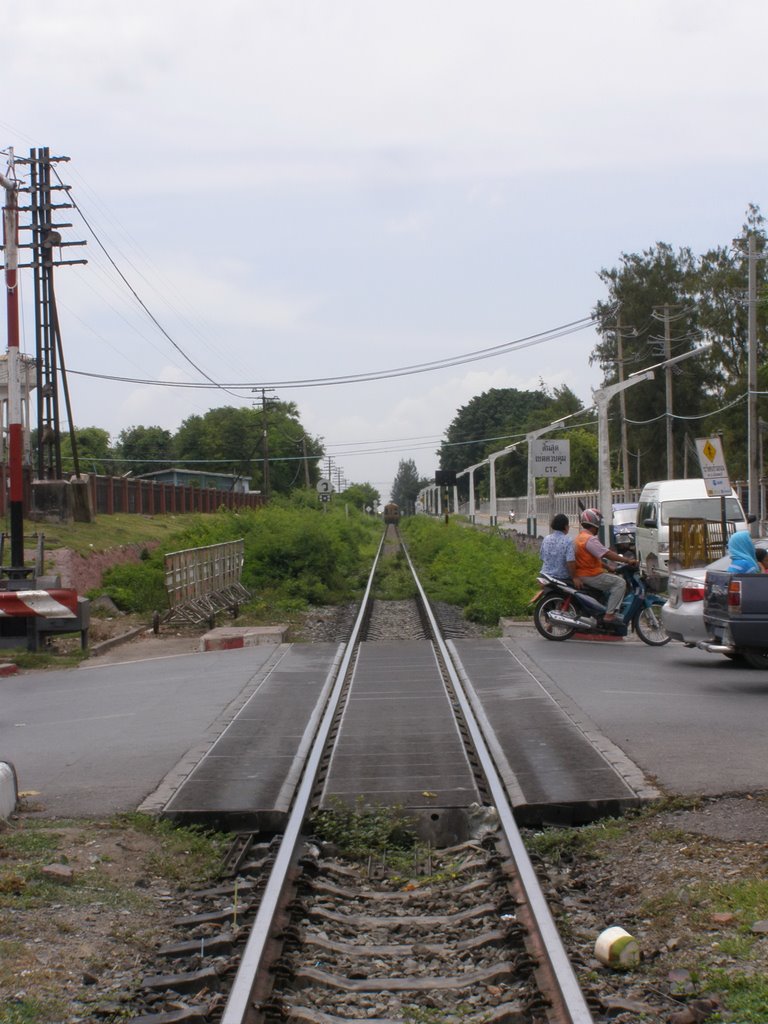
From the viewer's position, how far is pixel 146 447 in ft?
338

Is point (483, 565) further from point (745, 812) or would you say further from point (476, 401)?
point (476, 401)

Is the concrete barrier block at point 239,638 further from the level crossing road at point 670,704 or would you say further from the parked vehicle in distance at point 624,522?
the parked vehicle in distance at point 624,522

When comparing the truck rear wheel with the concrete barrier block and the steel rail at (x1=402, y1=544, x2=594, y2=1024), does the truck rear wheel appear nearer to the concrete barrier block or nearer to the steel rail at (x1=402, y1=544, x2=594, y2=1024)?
the steel rail at (x1=402, y1=544, x2=594, y2=1024)

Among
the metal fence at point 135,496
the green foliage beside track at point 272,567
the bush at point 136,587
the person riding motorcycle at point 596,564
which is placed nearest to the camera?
the person riding motorcycle at point 596,564

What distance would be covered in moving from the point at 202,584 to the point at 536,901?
61.9ft

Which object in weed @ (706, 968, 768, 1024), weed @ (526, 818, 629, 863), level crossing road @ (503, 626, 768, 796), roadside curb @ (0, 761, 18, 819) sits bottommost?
weed @ (526, 818, 629, 863)

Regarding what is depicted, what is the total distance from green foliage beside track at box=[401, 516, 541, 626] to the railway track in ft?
48.9

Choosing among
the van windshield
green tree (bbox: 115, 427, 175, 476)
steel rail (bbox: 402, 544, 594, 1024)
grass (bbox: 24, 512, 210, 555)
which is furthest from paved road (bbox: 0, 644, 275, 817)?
green tree (bbox: 115, 427, 175, 476)

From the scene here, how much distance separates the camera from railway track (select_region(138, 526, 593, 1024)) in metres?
4.58

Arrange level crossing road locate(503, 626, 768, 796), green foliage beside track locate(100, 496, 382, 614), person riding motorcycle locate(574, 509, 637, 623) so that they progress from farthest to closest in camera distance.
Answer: green foliage beside track locate(100, 496, 382, 614)
person riding motorcycle locate(574, 509, 637, 623)
level crossing road locate(503, 626, 768, 796)

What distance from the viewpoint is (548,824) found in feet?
24.2

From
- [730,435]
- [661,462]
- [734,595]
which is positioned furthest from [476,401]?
[734,595]

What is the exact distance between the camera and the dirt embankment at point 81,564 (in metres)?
24.1

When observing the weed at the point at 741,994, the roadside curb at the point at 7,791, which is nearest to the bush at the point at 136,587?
the roadside curb at the point at 7,791
